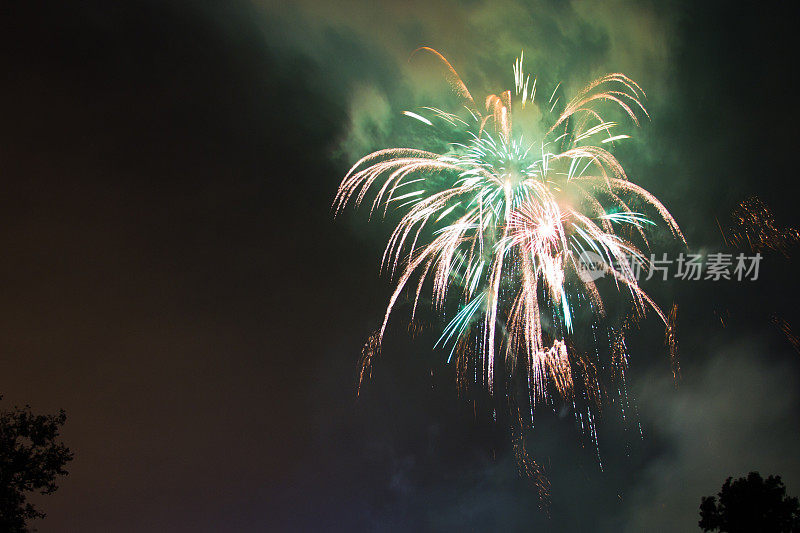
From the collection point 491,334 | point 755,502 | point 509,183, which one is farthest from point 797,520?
point 509,183

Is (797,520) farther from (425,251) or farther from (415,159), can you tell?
(415,159)

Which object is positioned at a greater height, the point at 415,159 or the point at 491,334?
the point at 415,159

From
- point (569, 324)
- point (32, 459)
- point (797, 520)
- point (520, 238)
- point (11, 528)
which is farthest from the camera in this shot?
point (797, 520)

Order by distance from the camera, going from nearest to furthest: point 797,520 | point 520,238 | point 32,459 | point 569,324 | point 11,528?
point 11,528 → point 32,459 → point 569,324 → point 520,238 → point 797,520

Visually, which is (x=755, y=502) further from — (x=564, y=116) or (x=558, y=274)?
(x=564, y=116)

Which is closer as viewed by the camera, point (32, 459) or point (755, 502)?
point (32, 459)

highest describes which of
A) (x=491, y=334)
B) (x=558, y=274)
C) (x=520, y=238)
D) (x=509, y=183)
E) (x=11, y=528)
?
(x=509, y=183)

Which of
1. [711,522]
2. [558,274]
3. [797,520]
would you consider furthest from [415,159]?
[797,520]
